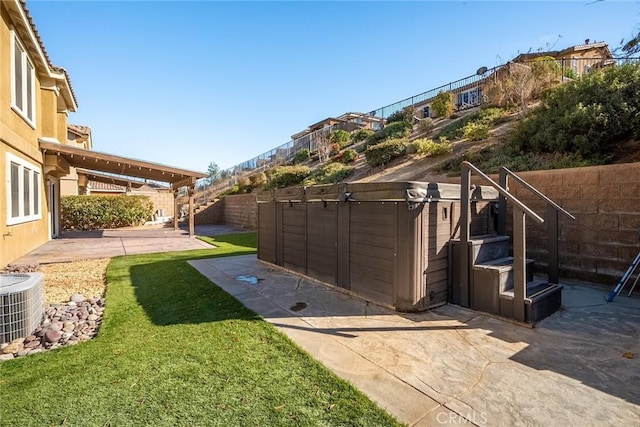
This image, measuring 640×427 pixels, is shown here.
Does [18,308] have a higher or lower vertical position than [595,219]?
lower

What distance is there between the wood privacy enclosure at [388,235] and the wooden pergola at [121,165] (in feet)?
30.1

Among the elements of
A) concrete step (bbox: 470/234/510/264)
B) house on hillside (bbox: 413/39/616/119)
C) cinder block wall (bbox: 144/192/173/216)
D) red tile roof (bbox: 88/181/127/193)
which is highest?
house on hillside (bbox: 413/39/616/119)

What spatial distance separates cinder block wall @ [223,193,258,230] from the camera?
1630 cm

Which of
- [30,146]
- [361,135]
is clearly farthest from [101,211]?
[361,135]

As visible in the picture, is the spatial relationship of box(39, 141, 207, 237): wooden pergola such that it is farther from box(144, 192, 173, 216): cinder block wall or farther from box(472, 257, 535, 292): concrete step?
box(472, 257, 535, 292): concrete step

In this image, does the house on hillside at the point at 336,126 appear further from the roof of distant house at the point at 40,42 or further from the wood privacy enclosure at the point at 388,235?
the wood privacy enclosure at the point at 388,235

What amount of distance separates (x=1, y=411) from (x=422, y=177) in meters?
9.55

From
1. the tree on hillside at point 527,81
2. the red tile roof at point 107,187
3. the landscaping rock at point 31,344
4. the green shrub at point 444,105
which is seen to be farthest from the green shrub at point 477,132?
the red tile roof at point 107,187

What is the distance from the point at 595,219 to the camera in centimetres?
485

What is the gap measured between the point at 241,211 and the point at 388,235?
1471 centimetres

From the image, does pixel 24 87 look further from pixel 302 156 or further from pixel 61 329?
pixel 302 156

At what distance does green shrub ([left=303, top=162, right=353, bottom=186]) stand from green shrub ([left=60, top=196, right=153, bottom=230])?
975 centimetres

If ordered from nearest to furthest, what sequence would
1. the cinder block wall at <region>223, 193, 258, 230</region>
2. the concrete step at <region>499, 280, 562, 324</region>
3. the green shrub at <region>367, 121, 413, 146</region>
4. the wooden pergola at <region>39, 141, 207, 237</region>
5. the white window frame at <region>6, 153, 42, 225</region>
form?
the concrete step at <region>499, 280, 562, 324</region> < the white window frame at <region>6, 153, 42, 225</region> < the wooden pergola at <region>39, 141, 207, 237</region> < the cinder block wall at <region>223, 193, 258, 230</region> < the green shrub at <region>367, 121, 413, 146</region>
